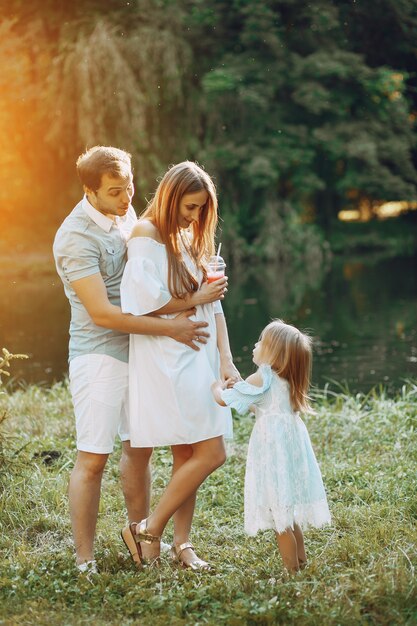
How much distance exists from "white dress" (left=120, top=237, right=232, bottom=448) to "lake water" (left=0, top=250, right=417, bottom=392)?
18.3 feet

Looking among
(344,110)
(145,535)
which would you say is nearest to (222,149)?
(344,110)

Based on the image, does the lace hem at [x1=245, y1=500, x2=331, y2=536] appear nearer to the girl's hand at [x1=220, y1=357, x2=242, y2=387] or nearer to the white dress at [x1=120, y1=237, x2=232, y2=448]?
the white dress at [x1=120, y1=237, x2=232, y2=448]

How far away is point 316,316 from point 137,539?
11028mm

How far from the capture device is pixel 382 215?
3150 cm

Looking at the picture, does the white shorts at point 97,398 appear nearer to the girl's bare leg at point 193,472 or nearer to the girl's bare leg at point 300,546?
the girl's bare leg at point 193,472

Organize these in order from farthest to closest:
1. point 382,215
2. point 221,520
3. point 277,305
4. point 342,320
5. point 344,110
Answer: point 382,215, point 344,110, point 277,305, point 342,320, point 221,520

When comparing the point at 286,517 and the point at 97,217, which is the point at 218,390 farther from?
the point at 97,217

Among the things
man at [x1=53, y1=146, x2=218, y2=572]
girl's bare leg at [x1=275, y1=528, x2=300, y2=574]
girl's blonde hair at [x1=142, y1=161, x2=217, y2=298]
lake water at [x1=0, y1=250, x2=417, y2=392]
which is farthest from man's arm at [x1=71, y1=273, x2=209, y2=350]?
lake water at [x1=0, y1=250, x2=417, y2=392]

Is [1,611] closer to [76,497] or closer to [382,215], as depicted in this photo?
[76,497]

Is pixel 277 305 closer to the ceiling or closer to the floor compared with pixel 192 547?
closer to the floor

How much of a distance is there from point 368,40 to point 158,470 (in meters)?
22.9

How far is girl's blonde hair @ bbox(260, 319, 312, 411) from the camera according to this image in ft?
10.6

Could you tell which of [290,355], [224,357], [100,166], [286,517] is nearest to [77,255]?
[100,166]

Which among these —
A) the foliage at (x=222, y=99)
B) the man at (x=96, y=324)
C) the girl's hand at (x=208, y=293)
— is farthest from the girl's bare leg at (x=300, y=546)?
the foliage at (x=222, y=99)
